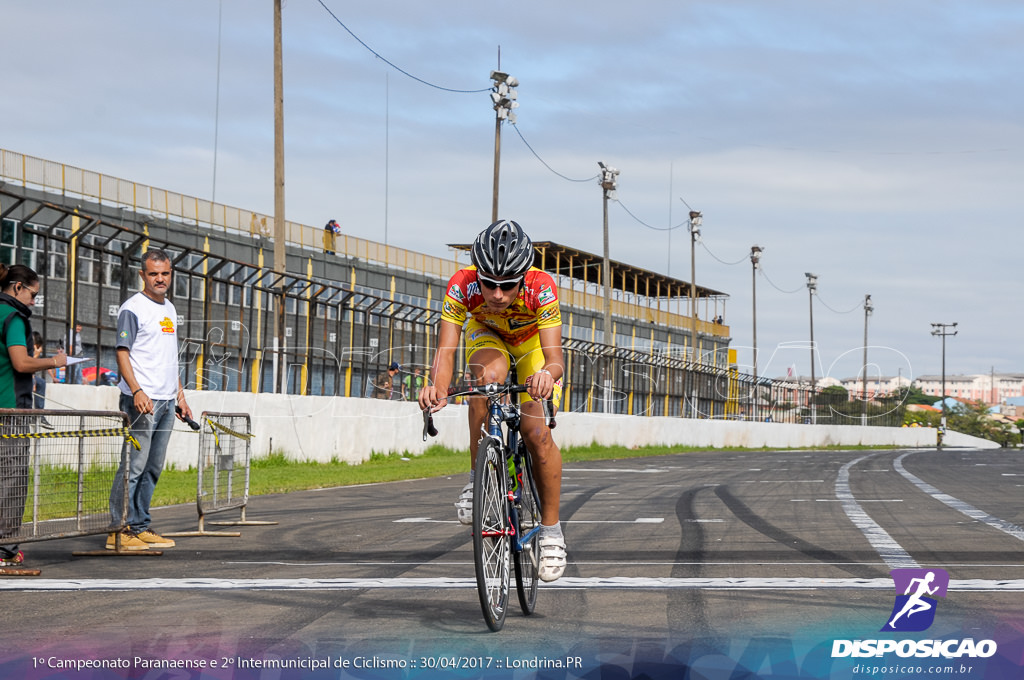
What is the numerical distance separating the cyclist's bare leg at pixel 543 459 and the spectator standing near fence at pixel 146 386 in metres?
3.80

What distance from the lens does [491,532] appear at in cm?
548

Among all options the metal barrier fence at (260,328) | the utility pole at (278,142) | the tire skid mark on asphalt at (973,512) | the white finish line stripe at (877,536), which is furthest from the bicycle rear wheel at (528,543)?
the utility pole at (278,142)

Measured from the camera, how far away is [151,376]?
29.7 feet

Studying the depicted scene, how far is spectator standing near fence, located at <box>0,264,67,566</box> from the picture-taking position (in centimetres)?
788

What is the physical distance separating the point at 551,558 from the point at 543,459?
0.50 meters

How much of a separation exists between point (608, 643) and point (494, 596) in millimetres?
584

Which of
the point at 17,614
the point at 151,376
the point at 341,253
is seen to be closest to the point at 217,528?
the point at 151,376

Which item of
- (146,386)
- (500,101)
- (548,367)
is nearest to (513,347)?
(548,367)

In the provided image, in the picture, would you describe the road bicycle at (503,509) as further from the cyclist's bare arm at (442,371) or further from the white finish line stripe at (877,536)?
the white finish line stripe at (877,536)

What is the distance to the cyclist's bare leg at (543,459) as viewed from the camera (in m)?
6.02

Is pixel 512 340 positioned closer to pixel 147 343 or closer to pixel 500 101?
pixel 147 343

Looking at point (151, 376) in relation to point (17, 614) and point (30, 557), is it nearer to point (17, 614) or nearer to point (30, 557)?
point (30, 557)

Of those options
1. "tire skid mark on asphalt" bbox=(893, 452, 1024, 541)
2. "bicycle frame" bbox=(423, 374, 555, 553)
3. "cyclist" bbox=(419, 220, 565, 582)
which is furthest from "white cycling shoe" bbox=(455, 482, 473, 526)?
"tire skid mark on asphalt" bbox=(893, 452, 1024, 541)

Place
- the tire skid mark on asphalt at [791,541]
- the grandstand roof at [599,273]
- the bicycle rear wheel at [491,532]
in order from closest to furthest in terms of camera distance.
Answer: the bicycle rear wheel at [491,532] < the tire skid mark on asphalt at [791,541] < the grandstand roof at [599,273]
